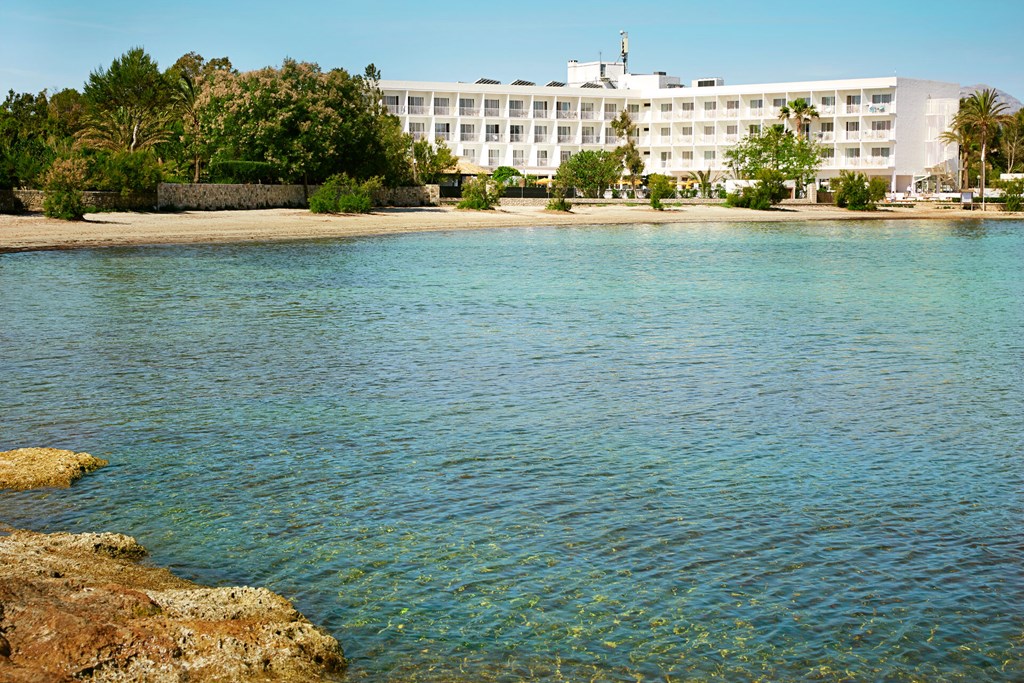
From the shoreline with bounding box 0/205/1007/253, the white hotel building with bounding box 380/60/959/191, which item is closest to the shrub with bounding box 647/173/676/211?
the shoreline with bounding box 0/205/1007/253

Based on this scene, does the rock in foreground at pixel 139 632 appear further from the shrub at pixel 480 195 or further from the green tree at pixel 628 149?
the green tree at pixel 628 149

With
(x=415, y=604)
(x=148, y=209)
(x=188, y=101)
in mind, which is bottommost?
(x=415, y=604)

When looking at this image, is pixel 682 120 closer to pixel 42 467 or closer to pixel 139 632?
pixel 42 467

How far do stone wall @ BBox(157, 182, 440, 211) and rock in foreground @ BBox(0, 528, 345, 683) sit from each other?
5236 cm

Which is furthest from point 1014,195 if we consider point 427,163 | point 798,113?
point 427,163

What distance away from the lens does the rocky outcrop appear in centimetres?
1071

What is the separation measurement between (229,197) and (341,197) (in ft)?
20.0

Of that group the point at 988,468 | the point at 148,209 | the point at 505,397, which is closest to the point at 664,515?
the point at 988,468

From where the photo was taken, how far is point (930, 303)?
93.2ft

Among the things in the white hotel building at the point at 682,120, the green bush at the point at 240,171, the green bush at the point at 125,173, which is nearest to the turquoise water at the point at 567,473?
the green bush at the point at 125,173

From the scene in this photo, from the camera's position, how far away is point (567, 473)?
1159 cm

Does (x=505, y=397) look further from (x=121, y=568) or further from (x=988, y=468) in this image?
(x=121, y=568)

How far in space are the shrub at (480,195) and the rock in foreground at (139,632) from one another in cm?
6728

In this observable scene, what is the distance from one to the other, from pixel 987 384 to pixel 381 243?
3579cm
